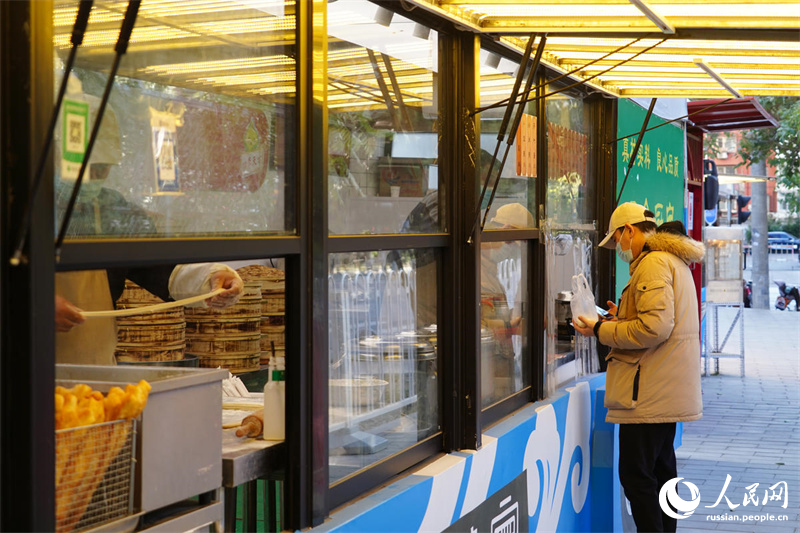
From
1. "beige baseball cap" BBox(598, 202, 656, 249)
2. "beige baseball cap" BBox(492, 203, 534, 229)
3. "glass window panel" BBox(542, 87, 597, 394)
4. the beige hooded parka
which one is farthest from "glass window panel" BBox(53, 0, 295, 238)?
"glass window panel" BBox(542, 87, 597, 394)

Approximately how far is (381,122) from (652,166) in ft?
17.8

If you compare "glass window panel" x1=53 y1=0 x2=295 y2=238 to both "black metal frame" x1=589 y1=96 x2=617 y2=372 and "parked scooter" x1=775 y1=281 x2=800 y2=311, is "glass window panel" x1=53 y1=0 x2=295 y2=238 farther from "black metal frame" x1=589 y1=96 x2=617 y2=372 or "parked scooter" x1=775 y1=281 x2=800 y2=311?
"parked scooter" x1=775 y1=281 x2=800 y2=311

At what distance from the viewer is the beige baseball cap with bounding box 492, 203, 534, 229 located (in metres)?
4.65

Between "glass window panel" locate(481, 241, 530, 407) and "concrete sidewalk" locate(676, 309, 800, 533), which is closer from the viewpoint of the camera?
"glass window panel" locate(481, 241, 530, 407)

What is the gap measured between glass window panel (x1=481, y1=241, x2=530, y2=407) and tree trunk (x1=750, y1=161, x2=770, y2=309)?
20935 millimetres

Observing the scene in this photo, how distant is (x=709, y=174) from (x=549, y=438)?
→ 10.2 metres

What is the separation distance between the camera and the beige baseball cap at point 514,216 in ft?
15.3

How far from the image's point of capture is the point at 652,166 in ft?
27.0

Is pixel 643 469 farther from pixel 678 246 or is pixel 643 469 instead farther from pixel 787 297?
pixel 787 297

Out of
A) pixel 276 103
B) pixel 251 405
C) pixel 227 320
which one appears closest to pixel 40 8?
pixel 276 103

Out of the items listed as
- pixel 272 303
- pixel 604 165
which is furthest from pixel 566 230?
pixel 272 303

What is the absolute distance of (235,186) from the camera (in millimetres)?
2572

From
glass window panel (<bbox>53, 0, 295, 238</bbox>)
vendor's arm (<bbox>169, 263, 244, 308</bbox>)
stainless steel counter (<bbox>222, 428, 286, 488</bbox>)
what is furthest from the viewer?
vendor's arm (<bbox>169, 263, 244, 308</bbox>)

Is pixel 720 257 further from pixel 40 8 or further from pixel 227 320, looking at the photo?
pixel 40 8
